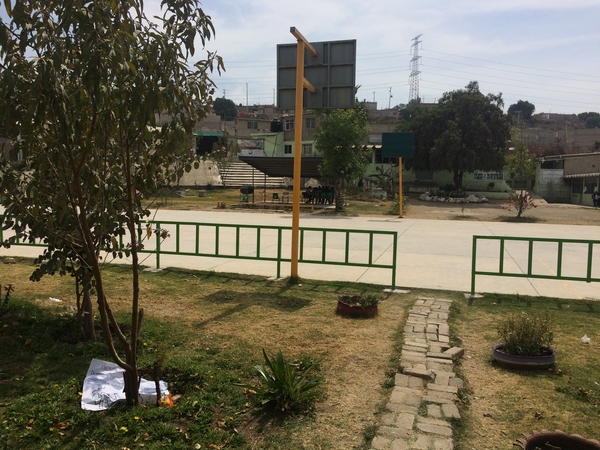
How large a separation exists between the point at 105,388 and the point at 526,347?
13.6 feet

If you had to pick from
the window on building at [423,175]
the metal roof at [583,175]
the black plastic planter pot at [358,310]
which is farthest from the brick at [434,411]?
the window on building at [423,175]

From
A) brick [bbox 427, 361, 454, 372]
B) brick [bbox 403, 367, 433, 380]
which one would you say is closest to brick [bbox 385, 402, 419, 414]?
brick [bbox 403, 367, 433, 380]

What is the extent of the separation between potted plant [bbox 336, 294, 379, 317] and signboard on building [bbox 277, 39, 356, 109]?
393cm

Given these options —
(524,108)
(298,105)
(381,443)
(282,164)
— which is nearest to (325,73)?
(298,105)

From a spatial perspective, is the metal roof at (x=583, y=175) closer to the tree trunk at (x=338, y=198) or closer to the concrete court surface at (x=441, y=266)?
the tree trunk at (x=338, y=198)

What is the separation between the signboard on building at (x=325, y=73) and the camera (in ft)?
31.1

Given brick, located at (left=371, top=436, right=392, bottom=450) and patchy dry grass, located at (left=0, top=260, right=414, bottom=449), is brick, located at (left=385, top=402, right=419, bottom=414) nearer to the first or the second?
patchy dry grass, located at (left=0, top=260, right=414, bottom=449)

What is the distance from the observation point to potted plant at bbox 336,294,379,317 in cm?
724

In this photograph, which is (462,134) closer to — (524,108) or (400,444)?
(400,444)

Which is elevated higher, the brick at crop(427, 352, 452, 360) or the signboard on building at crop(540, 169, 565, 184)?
the signboard on building at crop(540, 169, 565, 184)

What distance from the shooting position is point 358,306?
724 centimetres

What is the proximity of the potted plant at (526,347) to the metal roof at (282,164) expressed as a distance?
22258 mm

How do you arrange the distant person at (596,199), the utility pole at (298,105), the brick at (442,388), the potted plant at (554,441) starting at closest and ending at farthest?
the potted plant at (554,441), the brick at (442,388), the utility pole at (298,105), the distant person at (596,199)

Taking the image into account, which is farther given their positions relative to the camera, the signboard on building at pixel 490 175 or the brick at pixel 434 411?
the signboard on building at pixel 490 175
